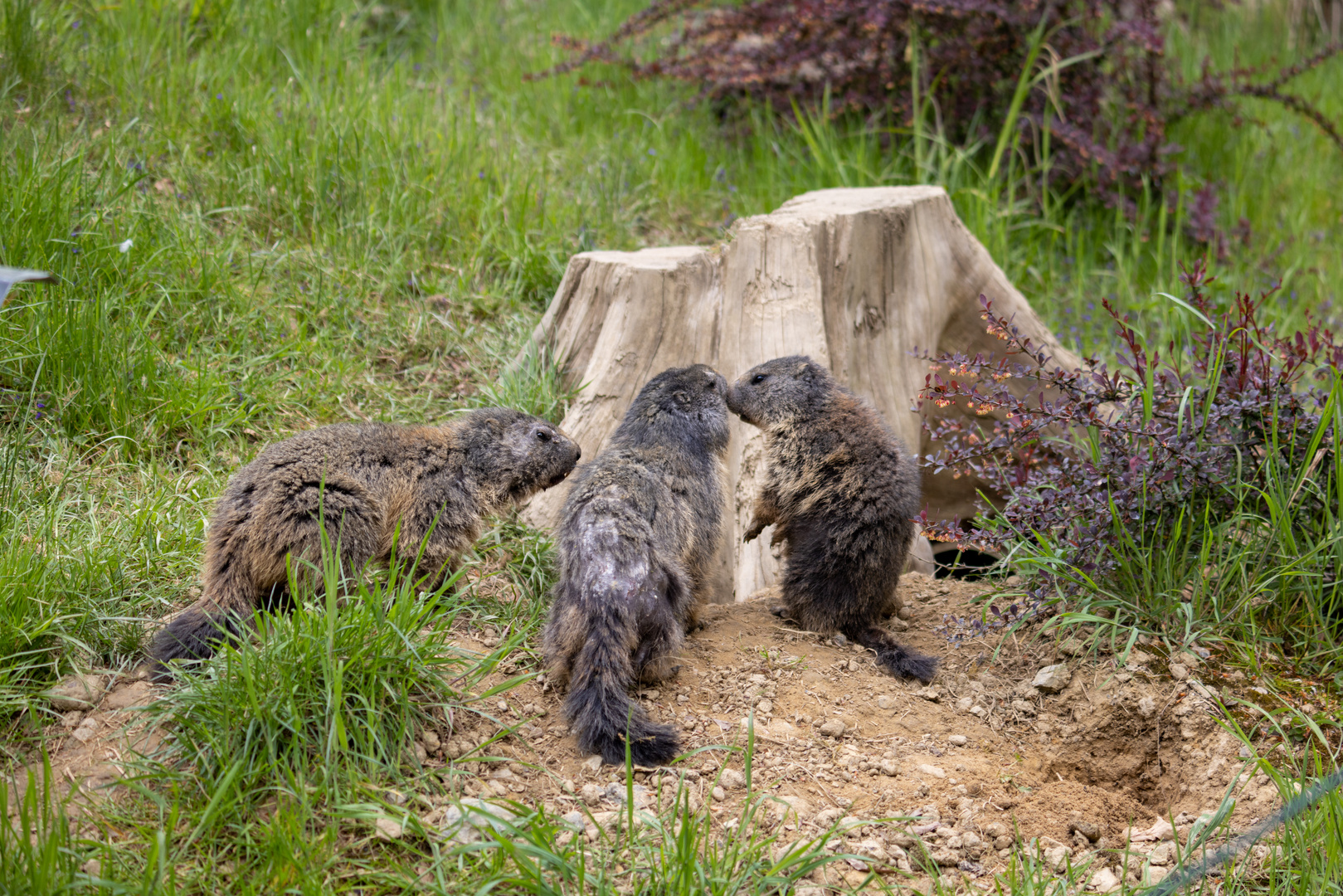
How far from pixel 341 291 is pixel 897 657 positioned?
12.6ft

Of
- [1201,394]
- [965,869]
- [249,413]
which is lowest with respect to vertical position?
[965,869]

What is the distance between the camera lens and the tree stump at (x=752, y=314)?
5234 millimetres

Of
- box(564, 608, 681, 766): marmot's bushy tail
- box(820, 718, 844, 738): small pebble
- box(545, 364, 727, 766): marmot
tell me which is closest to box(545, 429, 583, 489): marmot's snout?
box(545, 364, 727, 766): marmot

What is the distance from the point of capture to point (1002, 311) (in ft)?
19.8

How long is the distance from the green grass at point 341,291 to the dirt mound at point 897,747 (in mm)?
209

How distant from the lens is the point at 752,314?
5328 millimetres

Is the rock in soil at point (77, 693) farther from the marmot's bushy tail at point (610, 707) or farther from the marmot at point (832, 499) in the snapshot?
the marmot at point (832, 499)

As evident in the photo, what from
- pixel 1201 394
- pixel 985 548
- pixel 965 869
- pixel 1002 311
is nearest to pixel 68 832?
pixel 965 869

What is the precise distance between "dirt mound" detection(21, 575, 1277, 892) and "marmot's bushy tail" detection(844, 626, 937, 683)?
0.05 metres

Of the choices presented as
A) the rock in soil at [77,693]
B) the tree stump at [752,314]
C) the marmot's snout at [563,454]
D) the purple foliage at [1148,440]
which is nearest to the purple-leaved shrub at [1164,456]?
the purple foliage at [1148,440]

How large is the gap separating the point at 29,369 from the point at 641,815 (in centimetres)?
368

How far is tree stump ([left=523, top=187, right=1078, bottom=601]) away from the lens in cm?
523

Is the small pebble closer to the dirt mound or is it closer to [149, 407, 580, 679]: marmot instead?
the dirt mound

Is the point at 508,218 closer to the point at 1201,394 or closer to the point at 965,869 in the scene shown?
the point at 1201,394
